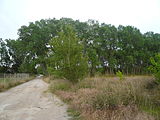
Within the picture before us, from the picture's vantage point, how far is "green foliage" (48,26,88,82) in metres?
12.5

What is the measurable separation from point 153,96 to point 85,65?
5.78 meters

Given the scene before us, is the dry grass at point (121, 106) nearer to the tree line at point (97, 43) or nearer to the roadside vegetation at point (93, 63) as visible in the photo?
the roadside vegetation at point (93, 63)

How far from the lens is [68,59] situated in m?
12.6

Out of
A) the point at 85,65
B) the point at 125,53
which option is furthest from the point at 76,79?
the point at 125,53

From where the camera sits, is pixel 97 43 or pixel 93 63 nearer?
pixel 93 63

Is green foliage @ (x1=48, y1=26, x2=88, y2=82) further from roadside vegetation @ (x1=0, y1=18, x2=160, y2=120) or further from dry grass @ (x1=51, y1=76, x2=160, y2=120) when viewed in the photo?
dry grass @ (x1=51, y1=76, x2=160, y2=120)

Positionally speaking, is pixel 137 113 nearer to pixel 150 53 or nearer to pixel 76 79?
pixel 76 79

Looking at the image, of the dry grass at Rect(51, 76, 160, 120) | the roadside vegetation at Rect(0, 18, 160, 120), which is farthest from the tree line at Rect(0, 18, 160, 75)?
the dry grass at Rect(51, 76, 160, 120)

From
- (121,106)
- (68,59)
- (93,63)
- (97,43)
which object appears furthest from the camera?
(97,43)

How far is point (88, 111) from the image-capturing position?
6383 mm

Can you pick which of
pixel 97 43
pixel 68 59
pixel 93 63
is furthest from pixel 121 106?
pixel 97 43

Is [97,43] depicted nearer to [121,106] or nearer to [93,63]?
[93,63]

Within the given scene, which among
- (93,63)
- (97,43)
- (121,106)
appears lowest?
(121,106)

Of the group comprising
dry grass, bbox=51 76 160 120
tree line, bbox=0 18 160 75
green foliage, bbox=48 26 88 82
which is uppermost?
tree line, bbox=0 18 160 75
